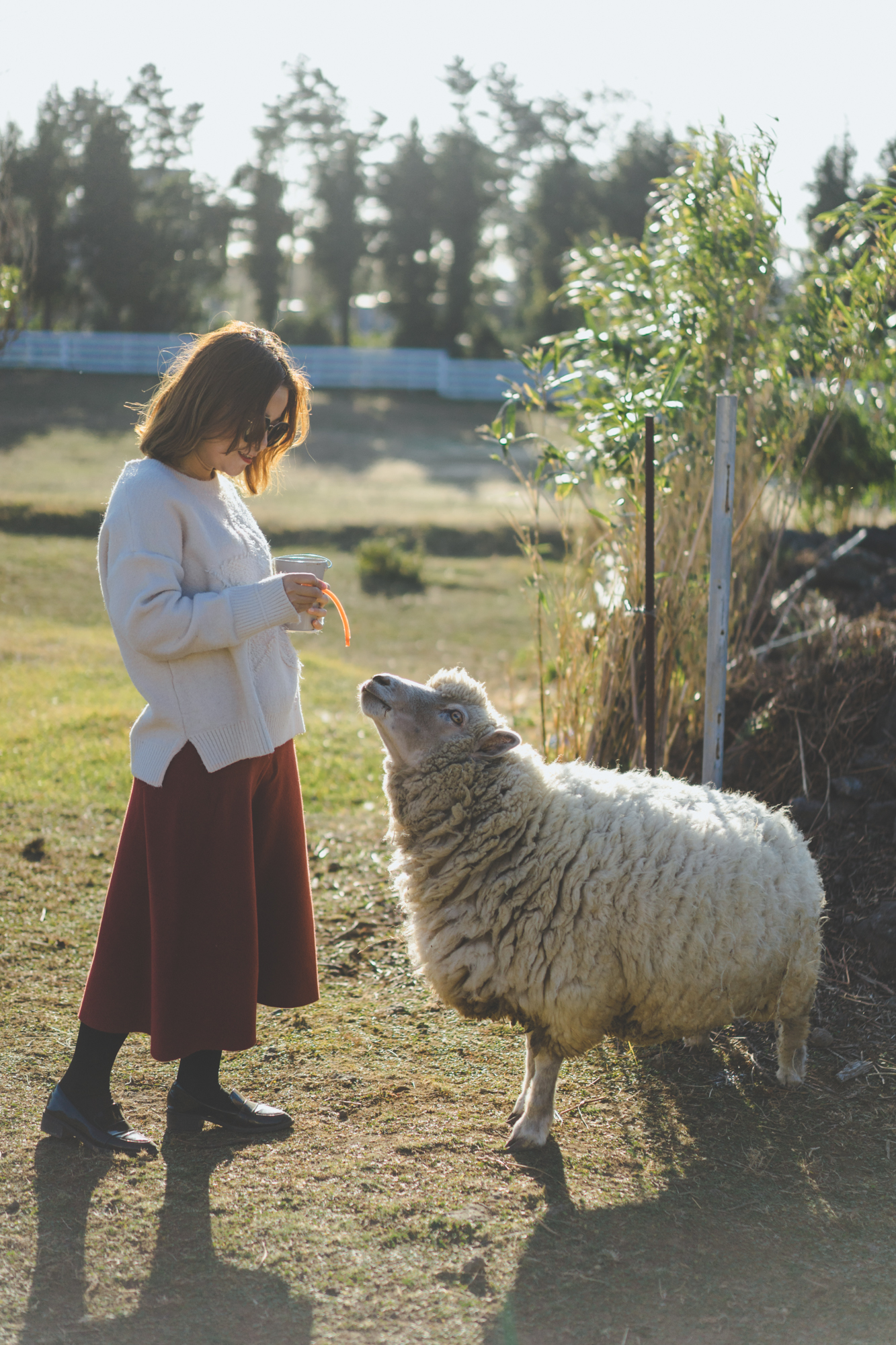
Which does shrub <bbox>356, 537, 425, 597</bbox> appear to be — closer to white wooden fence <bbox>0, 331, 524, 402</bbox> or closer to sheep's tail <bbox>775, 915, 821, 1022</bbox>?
sheep's tail <bbox>775, 915, 821, 1022</bbox>

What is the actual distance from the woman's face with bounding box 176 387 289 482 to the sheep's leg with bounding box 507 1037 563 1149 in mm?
1752

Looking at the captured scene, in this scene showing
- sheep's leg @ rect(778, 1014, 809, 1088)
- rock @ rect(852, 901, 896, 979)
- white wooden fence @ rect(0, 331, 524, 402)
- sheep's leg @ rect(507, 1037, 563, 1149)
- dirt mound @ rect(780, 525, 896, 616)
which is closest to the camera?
sheep's leg @ rect(507, 1037, 563, 1149)

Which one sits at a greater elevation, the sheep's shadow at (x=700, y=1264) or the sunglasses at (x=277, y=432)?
the sunglasses at (x=277, y=432)

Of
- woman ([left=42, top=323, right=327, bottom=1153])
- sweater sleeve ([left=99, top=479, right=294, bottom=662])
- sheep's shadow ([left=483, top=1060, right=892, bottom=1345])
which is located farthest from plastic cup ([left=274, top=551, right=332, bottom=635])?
sheep's shadow ([left=483, top=1060, right=892, bottom=1345])

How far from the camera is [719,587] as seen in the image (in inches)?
156

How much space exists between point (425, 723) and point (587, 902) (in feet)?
2.16

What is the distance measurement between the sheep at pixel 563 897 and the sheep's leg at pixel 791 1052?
114mm

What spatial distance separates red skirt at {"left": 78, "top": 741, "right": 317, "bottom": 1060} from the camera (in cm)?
271

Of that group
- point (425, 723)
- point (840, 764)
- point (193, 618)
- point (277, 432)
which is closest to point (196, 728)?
point (193, 618)

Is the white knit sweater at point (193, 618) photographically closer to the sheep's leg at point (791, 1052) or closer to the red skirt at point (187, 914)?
the red skirt at point (187, 914)

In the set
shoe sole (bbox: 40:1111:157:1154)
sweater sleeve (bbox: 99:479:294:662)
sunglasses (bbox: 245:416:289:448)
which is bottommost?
shoe sole (bbox: 40:1111:157:1154)

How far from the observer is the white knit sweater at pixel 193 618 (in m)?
2.54

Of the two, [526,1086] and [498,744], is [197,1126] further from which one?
[498,744]

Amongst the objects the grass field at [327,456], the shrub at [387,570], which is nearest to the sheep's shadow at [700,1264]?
the shrub at [387,570]
